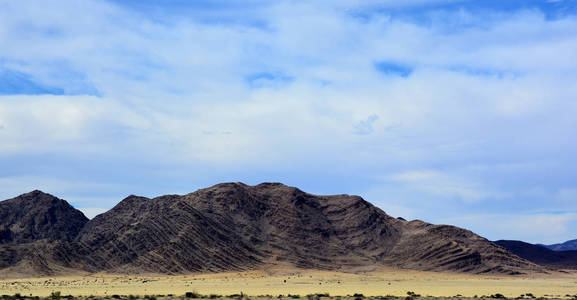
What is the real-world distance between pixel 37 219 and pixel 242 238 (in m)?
57.5

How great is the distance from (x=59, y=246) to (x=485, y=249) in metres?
101

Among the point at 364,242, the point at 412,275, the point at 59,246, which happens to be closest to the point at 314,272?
the point at 412,275

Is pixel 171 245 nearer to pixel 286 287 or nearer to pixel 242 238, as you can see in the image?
pixel 242 238

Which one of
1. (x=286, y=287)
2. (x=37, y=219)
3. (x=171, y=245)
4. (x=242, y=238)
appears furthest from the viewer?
(x=37, y=219)

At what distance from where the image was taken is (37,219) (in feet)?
534

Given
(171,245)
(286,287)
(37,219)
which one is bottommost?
(286,287)

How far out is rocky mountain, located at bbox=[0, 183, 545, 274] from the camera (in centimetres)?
12988

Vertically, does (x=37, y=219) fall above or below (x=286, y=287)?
above

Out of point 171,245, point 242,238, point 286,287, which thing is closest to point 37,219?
point 171,245

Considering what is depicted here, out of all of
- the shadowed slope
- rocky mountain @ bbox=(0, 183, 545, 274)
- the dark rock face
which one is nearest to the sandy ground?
the shadowed slope

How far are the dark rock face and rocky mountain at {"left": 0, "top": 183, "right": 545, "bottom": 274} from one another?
354 mm

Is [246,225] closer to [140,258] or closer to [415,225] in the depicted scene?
[140,258]

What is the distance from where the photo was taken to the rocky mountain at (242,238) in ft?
426

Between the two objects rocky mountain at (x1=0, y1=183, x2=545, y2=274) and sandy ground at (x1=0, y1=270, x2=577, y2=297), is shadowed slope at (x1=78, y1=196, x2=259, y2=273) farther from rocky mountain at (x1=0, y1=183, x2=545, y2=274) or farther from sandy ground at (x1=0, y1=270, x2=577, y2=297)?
→ sandy ground at (x1=0, y1=270, x2=577, y2=297)
